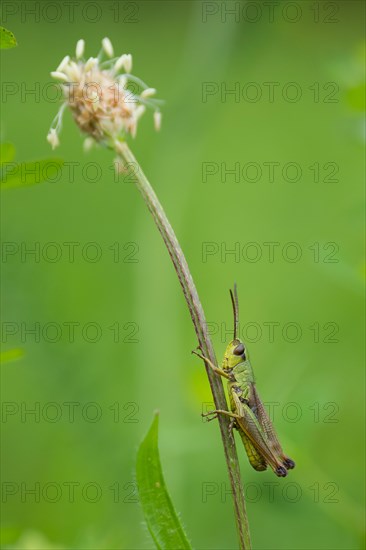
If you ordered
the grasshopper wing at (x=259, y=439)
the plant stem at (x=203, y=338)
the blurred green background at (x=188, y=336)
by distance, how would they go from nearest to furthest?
1. the plant stem at (x=203, y=338)
2. the grasshopper wing at (x=259, y=439)
3. the blurred green background at (x=188, y=336)

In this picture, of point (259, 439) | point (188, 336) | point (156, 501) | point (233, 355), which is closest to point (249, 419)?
point (259, 439)

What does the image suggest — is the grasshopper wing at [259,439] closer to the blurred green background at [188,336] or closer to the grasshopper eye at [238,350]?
the grasshopper eye at [238,350]

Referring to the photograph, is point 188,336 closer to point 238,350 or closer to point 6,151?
point 238,350

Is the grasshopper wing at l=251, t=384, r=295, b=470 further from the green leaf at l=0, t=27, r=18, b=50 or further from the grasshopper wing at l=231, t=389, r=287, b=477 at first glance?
the green leaf at l=0, t=27, r=18, b=50

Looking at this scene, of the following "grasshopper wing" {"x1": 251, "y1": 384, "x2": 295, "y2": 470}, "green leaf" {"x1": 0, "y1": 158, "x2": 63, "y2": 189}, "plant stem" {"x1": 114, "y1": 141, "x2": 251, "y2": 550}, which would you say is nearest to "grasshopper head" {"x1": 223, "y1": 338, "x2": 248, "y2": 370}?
"grasshopper wing" {"x1": 251, "y1": 384, "x2": 295, "y2": 470}

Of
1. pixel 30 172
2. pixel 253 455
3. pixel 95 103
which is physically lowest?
pixel 253 455

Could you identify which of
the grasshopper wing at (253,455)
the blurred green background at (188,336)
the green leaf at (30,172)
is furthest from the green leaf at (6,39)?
the grasshopper wing at (253,455)

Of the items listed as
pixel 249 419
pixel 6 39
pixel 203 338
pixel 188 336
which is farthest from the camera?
pixel 188 336
